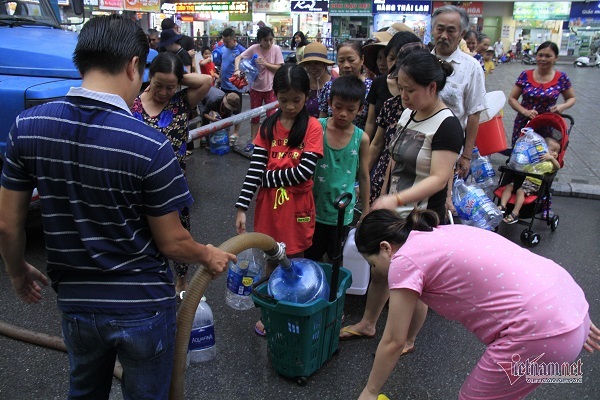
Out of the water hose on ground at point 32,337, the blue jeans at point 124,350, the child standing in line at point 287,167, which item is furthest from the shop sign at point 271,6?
the blue jeans at point 124,350

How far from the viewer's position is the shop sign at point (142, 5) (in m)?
21.8

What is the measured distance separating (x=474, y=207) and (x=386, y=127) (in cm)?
162

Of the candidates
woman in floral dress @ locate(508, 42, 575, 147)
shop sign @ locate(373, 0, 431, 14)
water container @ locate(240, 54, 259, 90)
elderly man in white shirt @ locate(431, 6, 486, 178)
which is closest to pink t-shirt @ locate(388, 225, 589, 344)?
elderly man in white shirt @ locate(431, 6, 486, 178)

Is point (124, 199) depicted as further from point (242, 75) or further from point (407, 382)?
point (242, 75)

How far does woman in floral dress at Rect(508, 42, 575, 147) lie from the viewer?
18.5ft

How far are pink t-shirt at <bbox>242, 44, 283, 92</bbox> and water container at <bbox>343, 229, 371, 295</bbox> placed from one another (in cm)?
477

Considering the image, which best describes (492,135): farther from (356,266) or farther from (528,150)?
(356,266)

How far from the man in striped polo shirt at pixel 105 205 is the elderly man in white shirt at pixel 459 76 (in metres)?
2.47

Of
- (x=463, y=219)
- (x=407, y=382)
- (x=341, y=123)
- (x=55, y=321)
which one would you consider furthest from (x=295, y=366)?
(x=463, y=219)

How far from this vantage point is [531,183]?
5047 mm

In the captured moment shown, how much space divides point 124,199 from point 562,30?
1518 inches

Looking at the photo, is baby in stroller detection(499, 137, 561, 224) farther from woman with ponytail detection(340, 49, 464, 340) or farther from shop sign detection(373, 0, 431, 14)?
shop sign detection(373, 0, 431, 14)

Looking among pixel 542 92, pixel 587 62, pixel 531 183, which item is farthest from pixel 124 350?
pixel 587 62

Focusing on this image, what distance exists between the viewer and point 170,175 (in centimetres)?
152
